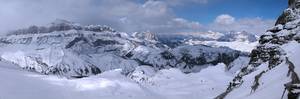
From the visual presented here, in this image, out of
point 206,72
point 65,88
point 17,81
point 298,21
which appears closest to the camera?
point 298,21

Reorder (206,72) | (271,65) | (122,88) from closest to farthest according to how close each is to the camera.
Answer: (271,65) < (122,88) < (206,72)

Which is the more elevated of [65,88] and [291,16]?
[291,16]

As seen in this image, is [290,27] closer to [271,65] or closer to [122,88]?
[271,65]

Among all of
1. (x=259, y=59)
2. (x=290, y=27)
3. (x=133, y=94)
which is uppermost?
(x=290, y=27)

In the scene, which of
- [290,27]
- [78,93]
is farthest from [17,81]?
[290,27]

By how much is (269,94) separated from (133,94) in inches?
1811

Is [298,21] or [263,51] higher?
[298,21]

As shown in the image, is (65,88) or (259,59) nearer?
(259,59)

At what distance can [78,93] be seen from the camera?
64938 millimetres

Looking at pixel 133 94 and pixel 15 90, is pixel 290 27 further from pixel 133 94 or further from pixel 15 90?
pixel 15 90

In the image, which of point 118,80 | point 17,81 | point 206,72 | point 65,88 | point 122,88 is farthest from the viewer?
point 206,72

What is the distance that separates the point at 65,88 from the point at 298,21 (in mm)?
37553

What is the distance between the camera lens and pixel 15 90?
187 ft

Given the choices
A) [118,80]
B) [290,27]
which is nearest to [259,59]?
[290,27]
